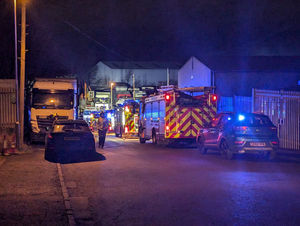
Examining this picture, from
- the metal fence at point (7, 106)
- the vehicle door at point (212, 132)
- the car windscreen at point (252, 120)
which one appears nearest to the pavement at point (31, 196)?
the vehicle door at point (212, 132)

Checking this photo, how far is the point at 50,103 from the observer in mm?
21812

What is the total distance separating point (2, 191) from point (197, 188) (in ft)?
13.6

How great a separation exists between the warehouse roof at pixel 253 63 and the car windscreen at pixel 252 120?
67.0 feet

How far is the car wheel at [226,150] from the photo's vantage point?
14195 mm

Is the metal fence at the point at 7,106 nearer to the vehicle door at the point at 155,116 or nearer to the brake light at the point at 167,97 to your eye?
the vehicle door at the point at 155,116

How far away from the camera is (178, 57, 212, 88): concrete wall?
37500mm

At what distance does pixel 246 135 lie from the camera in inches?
530

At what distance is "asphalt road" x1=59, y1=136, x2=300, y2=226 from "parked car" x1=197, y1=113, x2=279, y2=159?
0.61 m

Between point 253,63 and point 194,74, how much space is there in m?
6.76

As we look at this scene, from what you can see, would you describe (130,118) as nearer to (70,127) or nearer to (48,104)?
(48,104)

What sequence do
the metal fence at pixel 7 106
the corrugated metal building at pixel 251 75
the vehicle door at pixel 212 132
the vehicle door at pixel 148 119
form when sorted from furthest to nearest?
the corrugated metal building at pixel 251 75
the vehicle door at pixel 148 119
the metal fence at pixel 7 106
the vehicle door at pixel 212 132

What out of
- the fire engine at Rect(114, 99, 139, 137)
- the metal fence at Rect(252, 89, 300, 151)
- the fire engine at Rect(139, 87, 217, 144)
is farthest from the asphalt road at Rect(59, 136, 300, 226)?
the fire engine at Rect(114, 99, 139, 137)

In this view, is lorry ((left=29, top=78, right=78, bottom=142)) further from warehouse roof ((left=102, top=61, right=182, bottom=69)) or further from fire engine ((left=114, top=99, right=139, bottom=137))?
warehouse roof ((left=102, top=61, right=182, bottom=69))

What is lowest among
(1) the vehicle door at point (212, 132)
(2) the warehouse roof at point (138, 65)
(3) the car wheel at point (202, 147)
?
(3) the car wheel at point (202, 147)
